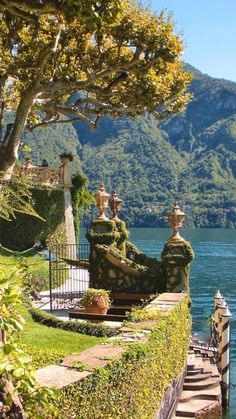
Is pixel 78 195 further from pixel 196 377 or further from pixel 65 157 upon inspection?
pixel 196 377

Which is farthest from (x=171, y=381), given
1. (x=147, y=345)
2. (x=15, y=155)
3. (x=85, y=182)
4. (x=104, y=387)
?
(x=85, y=182)

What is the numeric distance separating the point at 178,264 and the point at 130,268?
7.06 ft

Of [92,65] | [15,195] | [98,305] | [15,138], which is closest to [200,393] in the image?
[98,305]

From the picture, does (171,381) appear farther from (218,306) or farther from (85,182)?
(85,182)

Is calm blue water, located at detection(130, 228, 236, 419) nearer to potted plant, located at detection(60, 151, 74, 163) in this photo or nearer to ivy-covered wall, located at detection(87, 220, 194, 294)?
ivy-covered wall, located at detection(87, 220, 194, 294)

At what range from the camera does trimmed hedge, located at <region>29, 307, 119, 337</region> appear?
12.0m

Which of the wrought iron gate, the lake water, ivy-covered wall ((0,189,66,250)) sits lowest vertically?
the lake water

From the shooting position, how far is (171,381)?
10.3m

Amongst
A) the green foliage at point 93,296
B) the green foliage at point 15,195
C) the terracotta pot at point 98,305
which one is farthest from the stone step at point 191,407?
the green foliage at point 15,195

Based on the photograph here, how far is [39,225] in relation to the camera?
29750 mm

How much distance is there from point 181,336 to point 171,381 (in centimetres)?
150

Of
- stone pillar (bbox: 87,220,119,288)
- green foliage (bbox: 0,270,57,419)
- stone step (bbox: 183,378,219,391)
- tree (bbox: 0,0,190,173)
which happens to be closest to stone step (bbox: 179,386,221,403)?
stone step (bbox: 183,378,219,391)

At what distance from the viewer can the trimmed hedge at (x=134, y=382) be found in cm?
552

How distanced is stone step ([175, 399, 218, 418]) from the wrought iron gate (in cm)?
634
